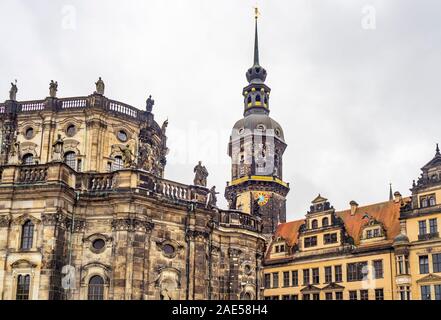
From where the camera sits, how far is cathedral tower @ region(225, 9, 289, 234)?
259 ft

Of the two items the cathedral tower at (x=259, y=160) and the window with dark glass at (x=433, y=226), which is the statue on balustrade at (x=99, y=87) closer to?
the window with dark glass at (x=433, y=226)

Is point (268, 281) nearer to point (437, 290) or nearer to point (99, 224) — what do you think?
point (437, 290)

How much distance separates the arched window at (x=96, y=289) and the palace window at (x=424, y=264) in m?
32.4

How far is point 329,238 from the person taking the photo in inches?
2488

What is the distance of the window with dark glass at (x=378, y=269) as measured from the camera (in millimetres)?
58150

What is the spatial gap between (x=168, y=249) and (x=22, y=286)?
8.16 metres

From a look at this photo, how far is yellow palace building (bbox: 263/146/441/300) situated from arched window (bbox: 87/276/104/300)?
104 feet

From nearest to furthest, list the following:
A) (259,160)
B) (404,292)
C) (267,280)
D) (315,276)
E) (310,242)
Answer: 1. (404,292)
2. (315,276)
3. (310,242)
4. (267,280)
5. (259,160)

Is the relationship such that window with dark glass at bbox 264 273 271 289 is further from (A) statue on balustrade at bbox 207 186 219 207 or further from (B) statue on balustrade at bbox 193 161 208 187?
(B) statue on balustrade at bbox 193 161 208 187

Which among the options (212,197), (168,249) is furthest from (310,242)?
(168,249)

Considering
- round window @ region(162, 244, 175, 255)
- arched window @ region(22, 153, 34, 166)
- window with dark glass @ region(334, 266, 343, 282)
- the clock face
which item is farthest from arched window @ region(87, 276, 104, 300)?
the clock face

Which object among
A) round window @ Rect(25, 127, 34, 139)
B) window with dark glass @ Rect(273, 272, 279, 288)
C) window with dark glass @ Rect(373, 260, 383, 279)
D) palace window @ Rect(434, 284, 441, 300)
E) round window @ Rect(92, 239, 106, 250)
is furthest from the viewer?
window with dark glass @ Rect(273, 272, 279, 288)
